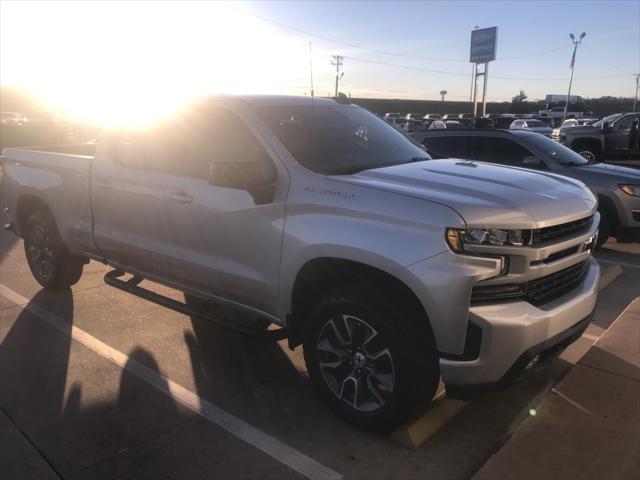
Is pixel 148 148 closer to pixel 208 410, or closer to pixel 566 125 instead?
pixel 208 410

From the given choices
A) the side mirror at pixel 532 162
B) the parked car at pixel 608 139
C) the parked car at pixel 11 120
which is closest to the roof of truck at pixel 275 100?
the side mirror at pixel 532 162

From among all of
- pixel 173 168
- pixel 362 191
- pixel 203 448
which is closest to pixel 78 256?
pixel 173 168

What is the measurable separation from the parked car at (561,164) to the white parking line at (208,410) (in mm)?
4206

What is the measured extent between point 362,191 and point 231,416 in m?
1.63

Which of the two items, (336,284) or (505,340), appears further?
(336,284)

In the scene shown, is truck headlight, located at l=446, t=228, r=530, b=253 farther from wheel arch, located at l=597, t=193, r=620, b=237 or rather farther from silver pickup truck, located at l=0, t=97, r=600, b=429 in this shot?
wheel arch, located at l=597, t=193, r=620, b=237

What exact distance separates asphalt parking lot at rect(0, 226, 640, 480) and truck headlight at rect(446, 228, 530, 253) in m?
1.20

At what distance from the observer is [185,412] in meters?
3.52

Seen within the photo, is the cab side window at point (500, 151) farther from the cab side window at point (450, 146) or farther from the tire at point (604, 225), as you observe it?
the tire at point (604, 225)

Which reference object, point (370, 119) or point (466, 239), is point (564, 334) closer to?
point (466, 239)

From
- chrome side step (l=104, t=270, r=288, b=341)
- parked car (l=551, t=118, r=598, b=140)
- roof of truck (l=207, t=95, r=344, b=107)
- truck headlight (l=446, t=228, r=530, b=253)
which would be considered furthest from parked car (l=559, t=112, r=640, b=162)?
truck headlight (l=446, t=228, r=530, b=253)

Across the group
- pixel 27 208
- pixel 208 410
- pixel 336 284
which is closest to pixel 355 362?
pixel 336 284

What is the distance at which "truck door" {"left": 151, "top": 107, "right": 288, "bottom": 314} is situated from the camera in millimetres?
3492

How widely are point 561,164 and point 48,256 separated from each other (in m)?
6.55
